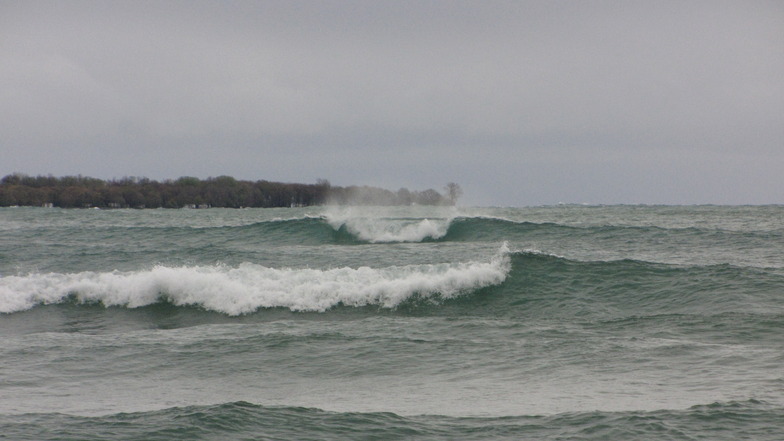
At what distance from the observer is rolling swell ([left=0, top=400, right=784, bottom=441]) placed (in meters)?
6.15

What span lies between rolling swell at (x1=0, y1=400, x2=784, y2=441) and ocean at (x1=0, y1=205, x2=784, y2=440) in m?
0.03

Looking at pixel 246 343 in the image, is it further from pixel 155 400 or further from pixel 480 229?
pixel 480 229

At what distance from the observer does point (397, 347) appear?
34.4 ft

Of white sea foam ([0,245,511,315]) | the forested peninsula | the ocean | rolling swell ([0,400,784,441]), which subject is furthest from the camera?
the forested peninsula

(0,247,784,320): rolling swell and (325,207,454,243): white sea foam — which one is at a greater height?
(325,207,454,243): white sea foam

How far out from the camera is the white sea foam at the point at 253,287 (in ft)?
47.5

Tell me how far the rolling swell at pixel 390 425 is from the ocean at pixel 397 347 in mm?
27

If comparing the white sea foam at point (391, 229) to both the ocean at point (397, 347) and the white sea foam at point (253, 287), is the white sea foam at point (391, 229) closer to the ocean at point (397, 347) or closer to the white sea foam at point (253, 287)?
the ocean at point (397, 347)

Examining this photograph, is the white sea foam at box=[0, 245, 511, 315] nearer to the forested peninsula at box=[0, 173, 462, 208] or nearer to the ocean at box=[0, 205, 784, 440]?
the ocean at box=[0, 205, 784, 440]

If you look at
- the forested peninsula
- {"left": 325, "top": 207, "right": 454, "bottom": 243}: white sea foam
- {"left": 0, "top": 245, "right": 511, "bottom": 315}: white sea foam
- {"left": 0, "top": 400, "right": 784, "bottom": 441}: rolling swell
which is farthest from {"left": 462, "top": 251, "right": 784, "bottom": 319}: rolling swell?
the forested peninsula

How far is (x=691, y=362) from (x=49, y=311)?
1231cm

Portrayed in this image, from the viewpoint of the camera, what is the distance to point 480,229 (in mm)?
28203

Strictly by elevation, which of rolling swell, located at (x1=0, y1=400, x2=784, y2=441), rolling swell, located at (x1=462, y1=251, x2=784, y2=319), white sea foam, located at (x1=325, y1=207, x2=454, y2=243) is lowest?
rolling swell, located at (x1=0, y1=400, x2=784, y2=441)

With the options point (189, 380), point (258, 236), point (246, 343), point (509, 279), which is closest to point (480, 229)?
point (258, 236)
